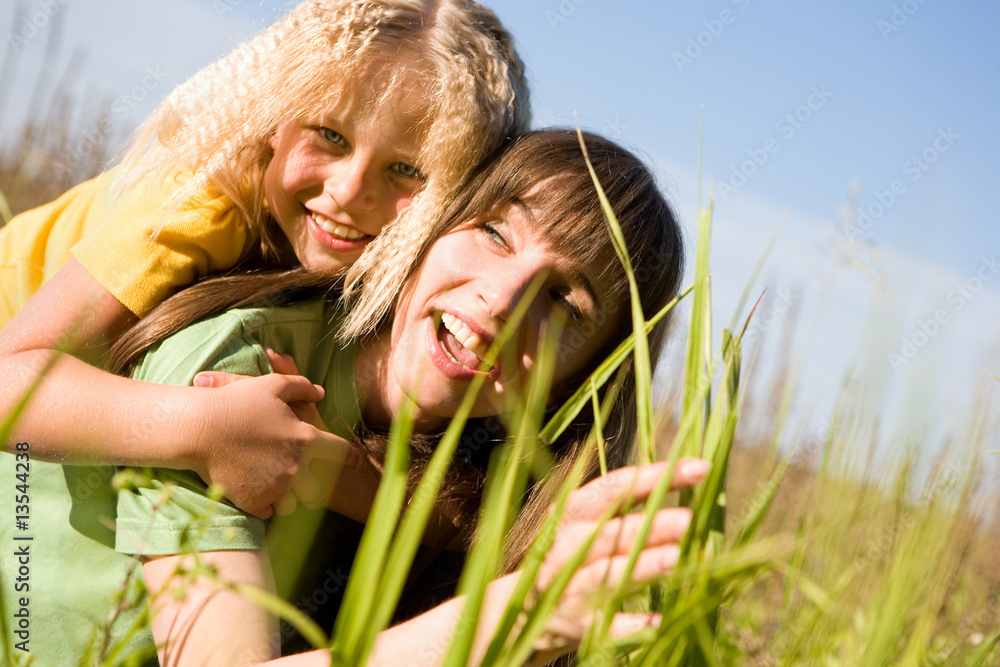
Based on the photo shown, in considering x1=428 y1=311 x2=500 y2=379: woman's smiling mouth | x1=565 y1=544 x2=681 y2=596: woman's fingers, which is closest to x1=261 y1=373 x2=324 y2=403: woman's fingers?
x1=428 y1=311 x2=500 y2=379: woman's smiling mouth

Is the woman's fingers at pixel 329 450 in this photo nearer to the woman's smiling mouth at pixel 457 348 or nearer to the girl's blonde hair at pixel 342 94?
the woman's smiling mouth at pixel 457 348

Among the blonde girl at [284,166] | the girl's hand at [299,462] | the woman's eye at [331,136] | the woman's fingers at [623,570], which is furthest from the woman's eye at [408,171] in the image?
the woman's fingers at [623,570]

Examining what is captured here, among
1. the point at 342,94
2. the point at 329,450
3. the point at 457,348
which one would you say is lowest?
the point at 329,450

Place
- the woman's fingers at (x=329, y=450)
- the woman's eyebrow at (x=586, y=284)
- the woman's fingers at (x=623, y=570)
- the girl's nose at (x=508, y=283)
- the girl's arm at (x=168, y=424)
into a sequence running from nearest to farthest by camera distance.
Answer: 1. the woman's fingers at (x=623, y=570)
2. the girl's arm at (x=168, y=424)
3. the woman's fingers at (x=329, y=450)
4. the girl's nose at (x=508, y=283)
5. the woman's eyebrow at (x=586, y=284)

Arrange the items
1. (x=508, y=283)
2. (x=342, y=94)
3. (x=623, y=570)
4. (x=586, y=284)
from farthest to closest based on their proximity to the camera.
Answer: (x=342, y=94) → (x=586, y=284) → (x=508, y=283) → (x=623, y=570)

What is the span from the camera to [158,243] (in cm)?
149

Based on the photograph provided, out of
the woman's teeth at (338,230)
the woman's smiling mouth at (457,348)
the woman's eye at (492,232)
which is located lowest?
the woman's smiling mouth at (457,348)

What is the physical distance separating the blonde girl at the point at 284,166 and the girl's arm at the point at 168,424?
26 millimetres

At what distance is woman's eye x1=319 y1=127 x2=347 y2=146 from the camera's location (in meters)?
1.66

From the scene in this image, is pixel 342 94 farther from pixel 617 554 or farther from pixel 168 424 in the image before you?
pixel 617 554

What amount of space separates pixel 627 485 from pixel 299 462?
64 cm

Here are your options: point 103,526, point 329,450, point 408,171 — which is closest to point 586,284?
point 408,171

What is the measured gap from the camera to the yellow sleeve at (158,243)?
1441 millimetres

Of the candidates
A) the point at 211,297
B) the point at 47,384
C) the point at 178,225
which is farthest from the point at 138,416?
the point at 178,225
